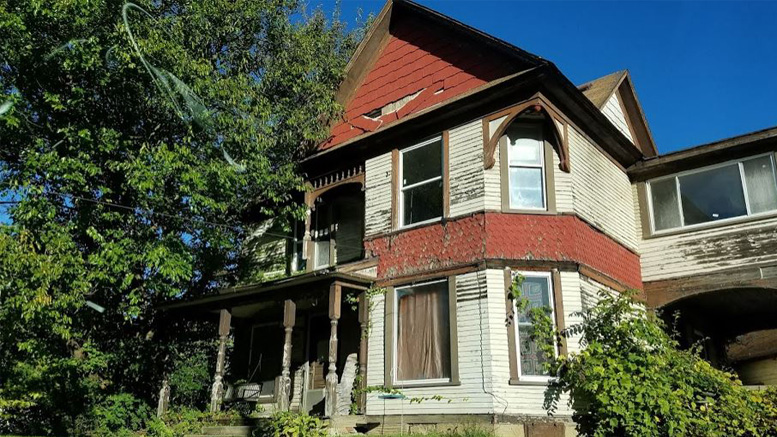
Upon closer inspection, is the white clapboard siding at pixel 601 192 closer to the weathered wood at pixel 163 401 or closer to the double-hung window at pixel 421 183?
the double-hung window at pixel 421 183

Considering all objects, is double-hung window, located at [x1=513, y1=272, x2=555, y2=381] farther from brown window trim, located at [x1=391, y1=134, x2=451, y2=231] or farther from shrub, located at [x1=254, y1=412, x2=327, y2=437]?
shrub, located at [x1=254, y1=412, x2=327, y2=437]

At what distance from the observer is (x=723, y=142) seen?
593 inches

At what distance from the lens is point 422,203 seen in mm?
14516

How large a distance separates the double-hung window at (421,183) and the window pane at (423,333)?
67.5 inches

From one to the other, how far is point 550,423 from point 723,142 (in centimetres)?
813

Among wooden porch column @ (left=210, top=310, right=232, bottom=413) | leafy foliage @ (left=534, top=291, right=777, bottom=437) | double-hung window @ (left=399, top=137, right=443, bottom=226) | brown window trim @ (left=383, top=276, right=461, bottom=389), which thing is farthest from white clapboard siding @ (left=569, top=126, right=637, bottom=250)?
wooden porch column @ (left=210, top=310, right=232, bottom=413)

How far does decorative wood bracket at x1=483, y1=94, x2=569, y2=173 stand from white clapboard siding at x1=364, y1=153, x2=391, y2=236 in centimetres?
267

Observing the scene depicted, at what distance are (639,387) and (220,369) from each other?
368 inches

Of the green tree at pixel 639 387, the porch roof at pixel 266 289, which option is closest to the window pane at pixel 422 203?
the porch roof at pixel 266 289

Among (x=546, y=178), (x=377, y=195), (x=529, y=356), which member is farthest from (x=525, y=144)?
(x=529, y=356)

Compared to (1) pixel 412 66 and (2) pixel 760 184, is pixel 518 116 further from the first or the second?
(2) pixel 760 184

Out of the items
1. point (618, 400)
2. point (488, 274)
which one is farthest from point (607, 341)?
point (488, 274)

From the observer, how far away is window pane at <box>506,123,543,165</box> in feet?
45.5

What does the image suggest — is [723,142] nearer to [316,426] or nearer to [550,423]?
[550,423]
